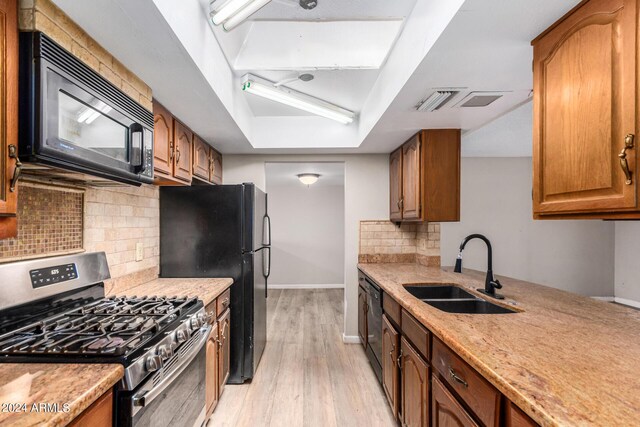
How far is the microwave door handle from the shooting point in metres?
1.44

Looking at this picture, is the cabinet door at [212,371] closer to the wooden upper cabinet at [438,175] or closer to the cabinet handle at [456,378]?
the cabinet handle at [456,378]

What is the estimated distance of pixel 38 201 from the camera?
1.40 metres

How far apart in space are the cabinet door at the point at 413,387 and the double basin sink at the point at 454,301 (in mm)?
361

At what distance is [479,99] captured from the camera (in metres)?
1.89

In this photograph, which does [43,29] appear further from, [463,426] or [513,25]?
[463,426]

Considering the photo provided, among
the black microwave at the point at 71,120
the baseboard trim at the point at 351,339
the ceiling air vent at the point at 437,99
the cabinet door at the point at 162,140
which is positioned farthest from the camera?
the baseboard trim at the point at 351,339

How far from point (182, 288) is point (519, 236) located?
462 centimetres

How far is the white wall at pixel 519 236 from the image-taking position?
4547mm

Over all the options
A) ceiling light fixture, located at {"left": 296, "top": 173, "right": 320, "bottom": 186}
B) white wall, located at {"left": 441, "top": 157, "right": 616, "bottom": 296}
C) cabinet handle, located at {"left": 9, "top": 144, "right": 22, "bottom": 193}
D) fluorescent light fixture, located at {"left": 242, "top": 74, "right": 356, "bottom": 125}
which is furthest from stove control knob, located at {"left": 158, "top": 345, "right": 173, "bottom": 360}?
white wall, located at {"left": 441, "top": 157, "right": 616, "bottom": 296}

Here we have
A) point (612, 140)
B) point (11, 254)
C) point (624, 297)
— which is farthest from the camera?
point (624, 297)

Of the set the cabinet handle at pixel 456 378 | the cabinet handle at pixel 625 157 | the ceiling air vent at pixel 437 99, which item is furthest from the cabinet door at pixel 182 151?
the cabinet handle at pixel 625 157

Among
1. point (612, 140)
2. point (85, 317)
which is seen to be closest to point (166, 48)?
point (85, 317)

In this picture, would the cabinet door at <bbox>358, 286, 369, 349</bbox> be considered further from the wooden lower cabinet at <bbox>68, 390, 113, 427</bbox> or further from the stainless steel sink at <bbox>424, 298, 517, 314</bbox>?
the wooden lower cabinet at <bbox>68, 390, 113, 427</bbox>

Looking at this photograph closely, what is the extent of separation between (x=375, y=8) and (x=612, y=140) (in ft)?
4.09
